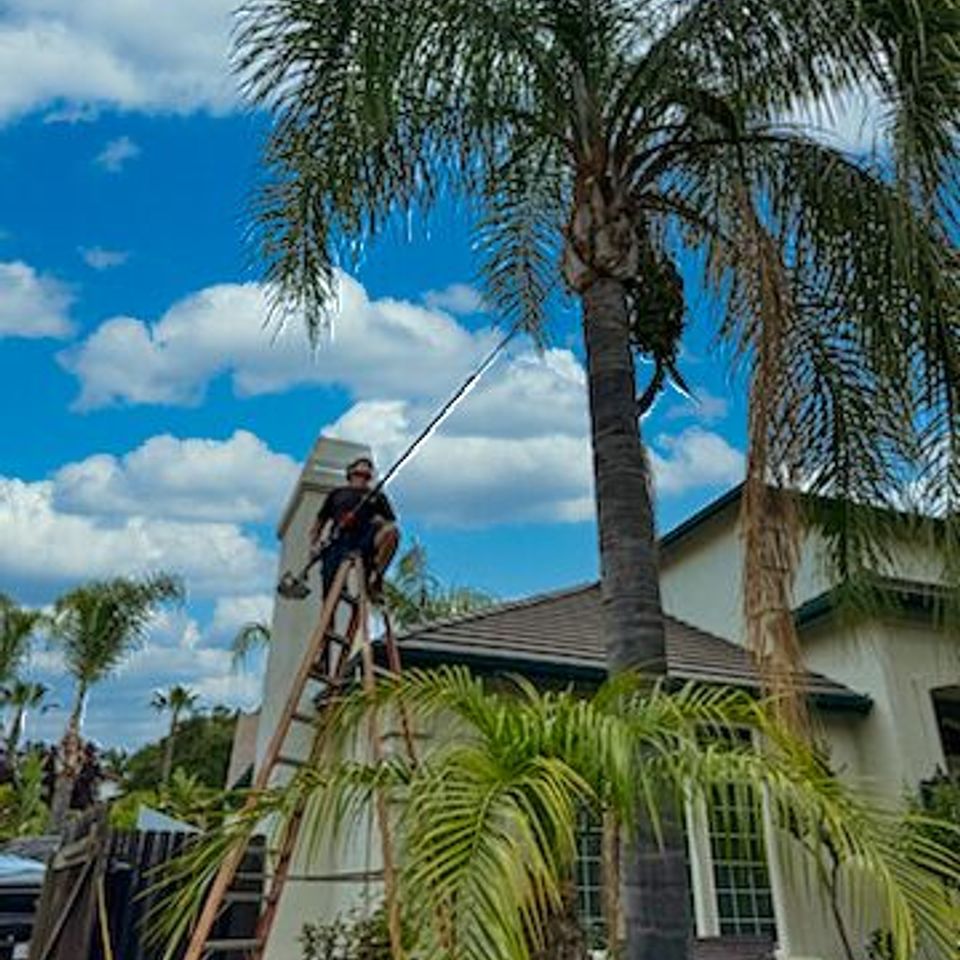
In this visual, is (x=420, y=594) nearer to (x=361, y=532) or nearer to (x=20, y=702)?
(x=361, y=532)

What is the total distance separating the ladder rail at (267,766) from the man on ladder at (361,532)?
0.88 ft

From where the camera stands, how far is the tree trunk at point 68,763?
57.2 feet

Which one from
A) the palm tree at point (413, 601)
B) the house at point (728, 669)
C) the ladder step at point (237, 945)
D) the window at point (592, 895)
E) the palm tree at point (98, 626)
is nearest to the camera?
the ladder step at point (237, 945)

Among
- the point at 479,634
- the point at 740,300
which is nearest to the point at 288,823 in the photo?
the point at 740,300

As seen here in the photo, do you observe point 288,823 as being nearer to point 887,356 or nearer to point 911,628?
point 887,356

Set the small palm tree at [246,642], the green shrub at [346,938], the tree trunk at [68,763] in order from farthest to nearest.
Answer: the small palm tree at [246,642], the tree trunk at [68,763], the green shrub at [346,938]

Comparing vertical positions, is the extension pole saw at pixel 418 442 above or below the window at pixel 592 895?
above

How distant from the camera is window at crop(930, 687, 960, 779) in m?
12.0

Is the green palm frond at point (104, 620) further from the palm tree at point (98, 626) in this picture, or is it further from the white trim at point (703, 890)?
the white trim at point (703, 890)

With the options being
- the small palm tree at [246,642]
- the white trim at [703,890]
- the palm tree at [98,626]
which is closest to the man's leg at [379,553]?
the white trim at [703,890]

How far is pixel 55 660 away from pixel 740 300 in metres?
19.0

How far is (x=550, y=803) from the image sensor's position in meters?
3.07

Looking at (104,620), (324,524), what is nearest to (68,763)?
(104,620)

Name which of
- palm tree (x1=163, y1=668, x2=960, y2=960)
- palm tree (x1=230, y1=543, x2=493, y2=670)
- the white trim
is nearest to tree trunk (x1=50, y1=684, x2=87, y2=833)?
palm tree (x1=230, y1=543, x2=493, y2=670)
